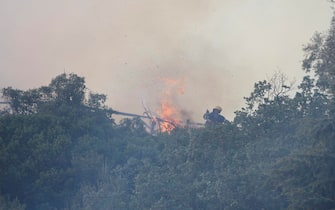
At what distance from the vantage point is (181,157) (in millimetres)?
41156

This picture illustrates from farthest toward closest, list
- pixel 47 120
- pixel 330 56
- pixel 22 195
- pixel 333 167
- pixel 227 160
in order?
pixel 47 120, pixel 22 195, pixel 227 160, pixel 330 56, pixel 333 167

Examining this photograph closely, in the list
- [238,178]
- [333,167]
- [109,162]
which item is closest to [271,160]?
[238,178]

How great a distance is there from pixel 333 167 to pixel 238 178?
213 inches

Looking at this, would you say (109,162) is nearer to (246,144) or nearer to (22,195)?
(22,195)

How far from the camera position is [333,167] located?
1249 inches

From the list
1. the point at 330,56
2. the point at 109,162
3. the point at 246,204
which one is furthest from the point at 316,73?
the point at 109,162

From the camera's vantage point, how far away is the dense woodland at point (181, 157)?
3284 centimetres

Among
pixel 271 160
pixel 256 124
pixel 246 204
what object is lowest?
pixel 246 204

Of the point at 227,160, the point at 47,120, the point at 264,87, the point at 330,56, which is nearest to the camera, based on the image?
the point at 330,56

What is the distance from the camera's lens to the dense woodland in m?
32.8

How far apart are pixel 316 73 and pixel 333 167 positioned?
6.82 meters

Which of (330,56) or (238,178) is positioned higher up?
(330,56)

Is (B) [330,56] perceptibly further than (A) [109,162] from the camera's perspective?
No

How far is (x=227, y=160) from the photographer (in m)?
37.4
